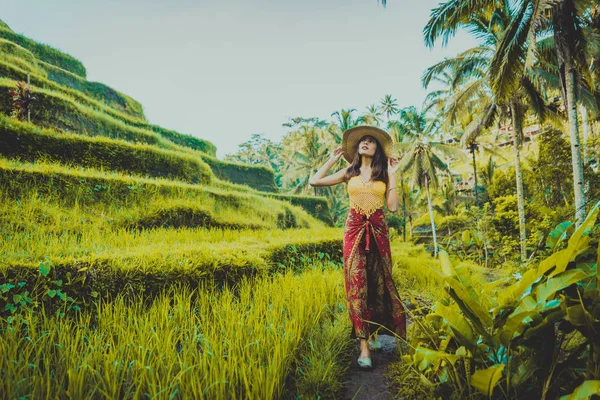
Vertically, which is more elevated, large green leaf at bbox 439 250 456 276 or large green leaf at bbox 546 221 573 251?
large green leaf at bbox 546 221 573 251

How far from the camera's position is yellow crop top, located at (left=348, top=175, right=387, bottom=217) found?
2637 millimetres

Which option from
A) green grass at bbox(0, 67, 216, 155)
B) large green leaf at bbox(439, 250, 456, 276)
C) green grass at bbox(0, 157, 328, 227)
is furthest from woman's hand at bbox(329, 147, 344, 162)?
green grass at bbox(0, 67, 216, 155)

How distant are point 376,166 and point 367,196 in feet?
1.03

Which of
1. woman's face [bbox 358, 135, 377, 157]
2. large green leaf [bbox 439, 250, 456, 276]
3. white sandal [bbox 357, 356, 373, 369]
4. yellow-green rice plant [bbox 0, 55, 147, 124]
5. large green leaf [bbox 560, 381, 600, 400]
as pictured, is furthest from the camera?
yellow-green rice plant [bbox 0, 55, 147, 124]

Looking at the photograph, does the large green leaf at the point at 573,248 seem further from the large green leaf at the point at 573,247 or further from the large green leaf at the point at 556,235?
the large green leaf at the point at 556,235

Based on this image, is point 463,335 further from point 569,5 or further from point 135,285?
point 569,5

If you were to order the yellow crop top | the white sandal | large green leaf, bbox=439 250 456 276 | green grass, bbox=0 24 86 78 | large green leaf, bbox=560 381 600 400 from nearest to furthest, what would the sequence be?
large green leaf, bbox=560 381 600 400 → large green leaf, bbox=439 250 456 276 → the white sandal → the yellow crop top → green grass, bbox=0 24 86 78

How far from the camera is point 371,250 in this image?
265cm

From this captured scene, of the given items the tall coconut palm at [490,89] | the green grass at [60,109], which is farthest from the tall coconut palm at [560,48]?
the green grass at [60,109]

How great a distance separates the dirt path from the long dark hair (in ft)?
5.11

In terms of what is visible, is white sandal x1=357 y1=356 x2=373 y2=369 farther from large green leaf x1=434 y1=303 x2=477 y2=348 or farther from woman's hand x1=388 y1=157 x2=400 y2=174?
woman's hand x1=388 y1=157 x2=400 y2=174

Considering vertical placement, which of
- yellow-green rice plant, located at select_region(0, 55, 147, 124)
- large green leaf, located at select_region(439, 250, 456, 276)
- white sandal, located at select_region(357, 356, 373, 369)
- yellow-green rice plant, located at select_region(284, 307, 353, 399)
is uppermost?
yellow-green rice plant, located at select_region(0, 55, 147, 124)

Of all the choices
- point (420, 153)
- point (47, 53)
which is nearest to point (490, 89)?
point (420, 153)

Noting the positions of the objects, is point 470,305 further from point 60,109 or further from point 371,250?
point 60,109
